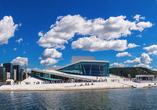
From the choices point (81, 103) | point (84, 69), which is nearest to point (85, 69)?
point (84, 69)

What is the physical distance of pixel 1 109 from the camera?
69.1ft

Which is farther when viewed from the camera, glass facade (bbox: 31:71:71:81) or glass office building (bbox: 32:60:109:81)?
glass office building (bbox: 32:60:109:81)

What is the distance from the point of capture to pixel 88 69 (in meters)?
65.3

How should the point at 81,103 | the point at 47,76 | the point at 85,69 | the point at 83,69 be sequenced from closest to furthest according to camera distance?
the point at 81,103
the point at 47,76
the point at 83,69
the point at 85,69

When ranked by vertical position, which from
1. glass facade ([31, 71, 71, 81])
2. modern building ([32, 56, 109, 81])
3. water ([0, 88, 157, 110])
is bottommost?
water ([0, 88, 157, 110])

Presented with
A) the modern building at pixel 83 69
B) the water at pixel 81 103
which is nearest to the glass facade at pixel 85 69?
the modern building at pixel 83 69

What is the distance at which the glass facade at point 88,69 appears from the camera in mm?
64500

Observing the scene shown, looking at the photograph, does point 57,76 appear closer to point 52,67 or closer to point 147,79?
point 52,67

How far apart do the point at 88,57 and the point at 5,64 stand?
55.3 metres

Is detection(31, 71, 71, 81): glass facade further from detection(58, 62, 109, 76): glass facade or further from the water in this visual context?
the water

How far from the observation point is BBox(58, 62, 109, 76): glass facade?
64.5m

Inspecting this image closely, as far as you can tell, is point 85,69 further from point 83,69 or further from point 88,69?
point 88,69

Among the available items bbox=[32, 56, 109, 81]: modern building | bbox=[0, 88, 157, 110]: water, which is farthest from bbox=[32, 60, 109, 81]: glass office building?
bbox=[0, 88, 157, 110]: water

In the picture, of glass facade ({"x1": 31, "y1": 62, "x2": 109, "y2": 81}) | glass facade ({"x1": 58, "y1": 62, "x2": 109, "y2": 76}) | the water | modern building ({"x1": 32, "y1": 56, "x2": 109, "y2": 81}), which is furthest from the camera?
glass facade ({"x1": 58, "y1": 62, "x2": 109, "y2": 76})
